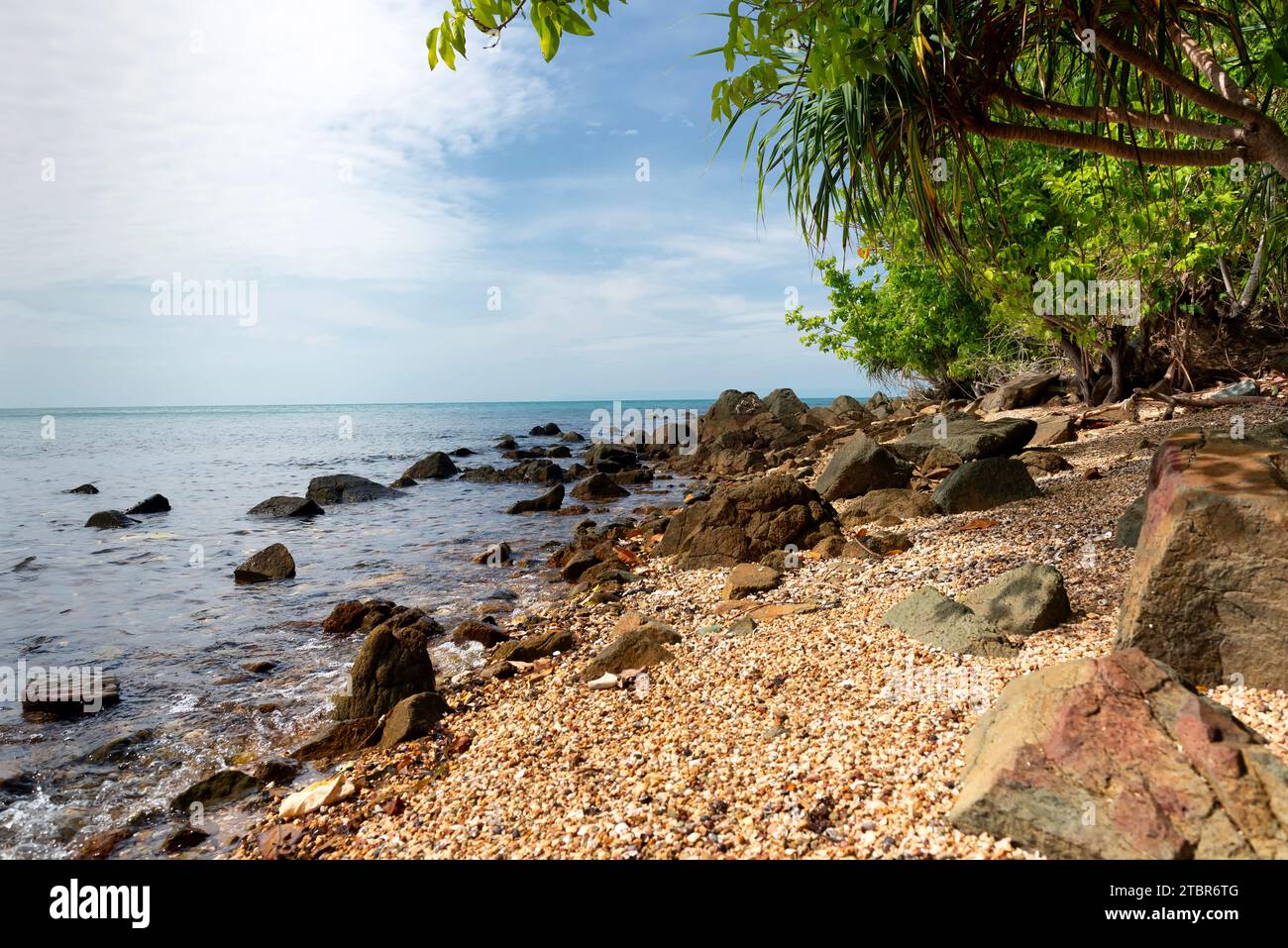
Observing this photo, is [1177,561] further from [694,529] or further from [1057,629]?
[694,529]

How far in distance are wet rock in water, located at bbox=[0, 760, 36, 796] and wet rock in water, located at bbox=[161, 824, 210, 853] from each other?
1.73 m

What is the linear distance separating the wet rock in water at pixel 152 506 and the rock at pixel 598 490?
1106 centimetres

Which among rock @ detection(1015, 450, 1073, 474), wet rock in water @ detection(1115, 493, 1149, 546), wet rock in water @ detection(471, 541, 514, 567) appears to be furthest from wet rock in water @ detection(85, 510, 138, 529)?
wet rock in water @ detection(1115, 493, 1149, 546)

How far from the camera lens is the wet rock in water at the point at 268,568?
11617 mm

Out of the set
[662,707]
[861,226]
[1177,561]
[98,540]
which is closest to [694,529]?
[861,226]

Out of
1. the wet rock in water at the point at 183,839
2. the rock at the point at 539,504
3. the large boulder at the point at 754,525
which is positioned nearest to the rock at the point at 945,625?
the large boulder at the point at 754,525

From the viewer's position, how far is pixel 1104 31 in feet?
18.0

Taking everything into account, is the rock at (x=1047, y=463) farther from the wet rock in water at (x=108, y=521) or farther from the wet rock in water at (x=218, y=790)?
the wet rock in water at (x=108, y=521)

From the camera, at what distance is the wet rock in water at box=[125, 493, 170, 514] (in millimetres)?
19062

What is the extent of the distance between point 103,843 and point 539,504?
13.5 meters

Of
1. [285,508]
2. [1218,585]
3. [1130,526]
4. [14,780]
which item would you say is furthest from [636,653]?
[285,508]

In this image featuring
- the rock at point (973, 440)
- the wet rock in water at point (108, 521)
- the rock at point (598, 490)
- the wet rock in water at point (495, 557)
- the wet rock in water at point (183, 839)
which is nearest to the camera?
the wet rock in water at point (183, 839)

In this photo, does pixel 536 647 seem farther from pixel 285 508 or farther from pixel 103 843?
Answer: pixel 285 508

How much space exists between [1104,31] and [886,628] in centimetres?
483
